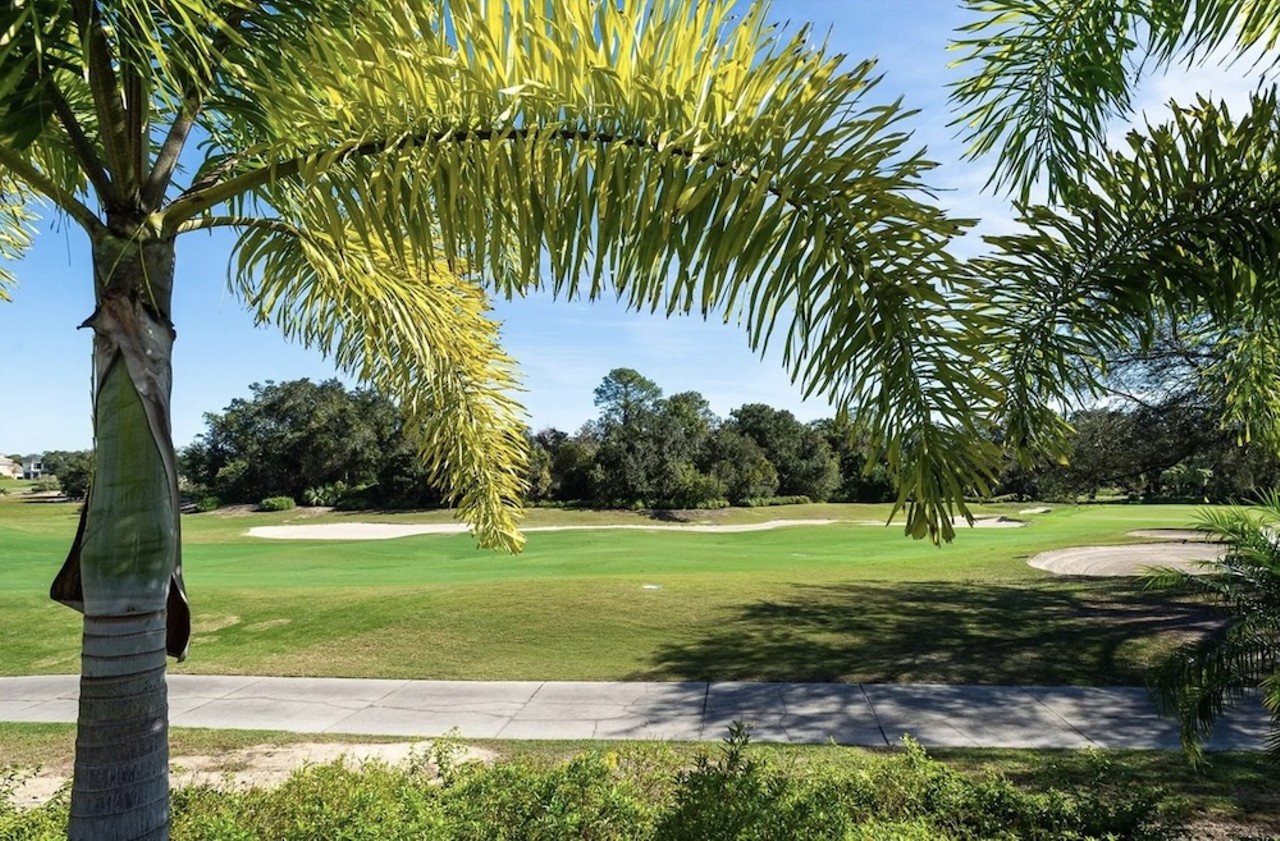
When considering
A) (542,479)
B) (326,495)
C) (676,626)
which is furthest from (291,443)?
(676,626)

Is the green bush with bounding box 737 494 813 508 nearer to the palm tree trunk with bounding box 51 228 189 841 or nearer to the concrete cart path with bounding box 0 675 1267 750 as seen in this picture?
the concrete cart path with bounding box 0 675 1267 750

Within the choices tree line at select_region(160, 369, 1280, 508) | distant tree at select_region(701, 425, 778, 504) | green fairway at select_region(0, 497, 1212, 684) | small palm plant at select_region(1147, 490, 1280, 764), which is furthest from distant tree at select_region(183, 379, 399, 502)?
small palm plant at select_region(1147, 490, 1280, 764)

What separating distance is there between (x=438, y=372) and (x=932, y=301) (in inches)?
128

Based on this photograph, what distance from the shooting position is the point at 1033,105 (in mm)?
4016

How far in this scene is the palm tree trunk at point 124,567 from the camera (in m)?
2.47

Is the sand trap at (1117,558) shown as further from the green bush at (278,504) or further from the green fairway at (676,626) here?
the green bush at (278,504)

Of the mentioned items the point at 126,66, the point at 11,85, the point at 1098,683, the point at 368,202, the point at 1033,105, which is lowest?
the point at 1098,683

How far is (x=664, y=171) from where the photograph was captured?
2.16m

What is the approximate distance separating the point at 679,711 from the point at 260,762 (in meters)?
3.49

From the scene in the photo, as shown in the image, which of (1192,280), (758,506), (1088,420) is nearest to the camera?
(1192,280)

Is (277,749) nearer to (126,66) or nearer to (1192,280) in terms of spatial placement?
(126,66)

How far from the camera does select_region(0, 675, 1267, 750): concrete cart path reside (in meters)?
6.61

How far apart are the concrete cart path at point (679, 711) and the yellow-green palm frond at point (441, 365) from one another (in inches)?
107

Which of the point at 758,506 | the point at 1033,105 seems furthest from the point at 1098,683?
the point at 758,506
